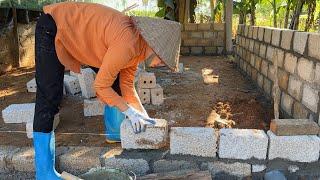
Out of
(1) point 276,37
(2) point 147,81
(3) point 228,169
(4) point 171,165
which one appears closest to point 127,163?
(4) point 171,165

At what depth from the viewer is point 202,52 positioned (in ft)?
31.6

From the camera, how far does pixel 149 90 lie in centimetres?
451

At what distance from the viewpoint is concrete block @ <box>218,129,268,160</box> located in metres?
2.79

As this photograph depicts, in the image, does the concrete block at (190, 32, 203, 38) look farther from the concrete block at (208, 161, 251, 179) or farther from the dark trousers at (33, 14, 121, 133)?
the dark trousers at (33, 14, 121, 133)

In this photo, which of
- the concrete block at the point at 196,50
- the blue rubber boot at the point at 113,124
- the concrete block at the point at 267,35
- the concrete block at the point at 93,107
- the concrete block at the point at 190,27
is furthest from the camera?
the concrete block at the point at 196,50

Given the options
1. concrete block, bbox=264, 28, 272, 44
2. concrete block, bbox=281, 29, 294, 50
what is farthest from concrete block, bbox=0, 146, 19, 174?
concrete block, bbox=264, 28, 272, 44

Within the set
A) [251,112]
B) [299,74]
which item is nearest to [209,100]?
[251,112]

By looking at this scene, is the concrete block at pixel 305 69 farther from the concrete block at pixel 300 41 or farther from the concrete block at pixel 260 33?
the concrete block at pixel 260 33

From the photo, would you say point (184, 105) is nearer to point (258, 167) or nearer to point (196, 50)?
point (258, 167)

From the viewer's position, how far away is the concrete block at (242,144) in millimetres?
2795

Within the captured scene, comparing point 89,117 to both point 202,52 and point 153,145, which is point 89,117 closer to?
point 153,145

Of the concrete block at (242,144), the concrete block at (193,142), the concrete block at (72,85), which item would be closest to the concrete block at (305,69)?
the concrete block at (242,144)

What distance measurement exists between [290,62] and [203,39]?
5918mm

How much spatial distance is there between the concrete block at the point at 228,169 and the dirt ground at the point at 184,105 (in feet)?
2.85
